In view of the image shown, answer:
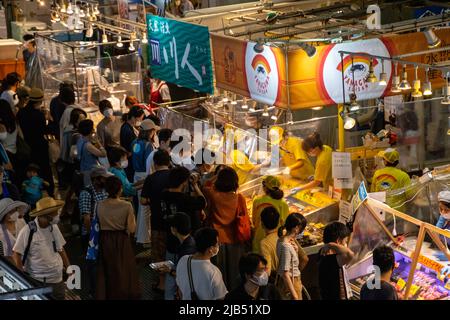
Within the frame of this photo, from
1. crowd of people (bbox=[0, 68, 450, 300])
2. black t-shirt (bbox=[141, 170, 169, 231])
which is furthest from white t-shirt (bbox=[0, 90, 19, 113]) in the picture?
black t-shirt (bbox=[141, 170, 169, 231])

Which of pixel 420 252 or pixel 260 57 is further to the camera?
pixel 260 57

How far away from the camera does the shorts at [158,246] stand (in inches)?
383

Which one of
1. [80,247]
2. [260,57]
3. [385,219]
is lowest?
[80,247]

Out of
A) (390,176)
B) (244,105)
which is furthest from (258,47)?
(244,105)

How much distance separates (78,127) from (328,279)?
4852 millimetres

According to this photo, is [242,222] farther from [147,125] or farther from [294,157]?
[147,125]

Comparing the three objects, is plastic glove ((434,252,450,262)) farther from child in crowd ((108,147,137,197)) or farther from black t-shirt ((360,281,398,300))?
child in crowd ((108,147,137,197))

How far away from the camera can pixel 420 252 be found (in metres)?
8.35

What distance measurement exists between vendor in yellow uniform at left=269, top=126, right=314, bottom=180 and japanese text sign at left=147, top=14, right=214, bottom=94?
1280 mm

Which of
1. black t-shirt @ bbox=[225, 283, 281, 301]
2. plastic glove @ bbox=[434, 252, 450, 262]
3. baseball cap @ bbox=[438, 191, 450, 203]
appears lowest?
plastic glove @ bbox=[434, 252, 450, 262]

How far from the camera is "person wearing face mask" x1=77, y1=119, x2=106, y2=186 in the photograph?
11.2 meters

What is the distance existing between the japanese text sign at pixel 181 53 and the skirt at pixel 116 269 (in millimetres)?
3114
